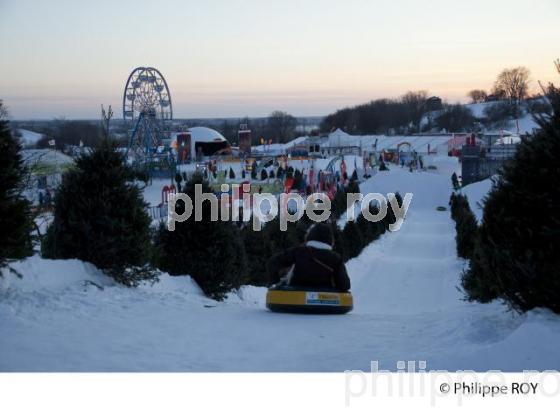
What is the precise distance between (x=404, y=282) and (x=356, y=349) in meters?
12.2

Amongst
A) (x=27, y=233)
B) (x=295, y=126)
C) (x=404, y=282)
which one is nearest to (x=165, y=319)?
(x=27, y=233)

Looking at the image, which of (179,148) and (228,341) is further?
(179,148)

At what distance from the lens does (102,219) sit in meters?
8.97

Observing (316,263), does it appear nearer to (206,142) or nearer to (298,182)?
(298,182)

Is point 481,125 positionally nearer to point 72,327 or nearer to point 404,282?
point 404,282

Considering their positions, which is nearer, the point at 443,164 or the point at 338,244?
the point at 338,244

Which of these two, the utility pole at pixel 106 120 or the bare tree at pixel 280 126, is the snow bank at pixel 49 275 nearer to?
the utility pole at pixel 106 120

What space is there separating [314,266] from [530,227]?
2792mm

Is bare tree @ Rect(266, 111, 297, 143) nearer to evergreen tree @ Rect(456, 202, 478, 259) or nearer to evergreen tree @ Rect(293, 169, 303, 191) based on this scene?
evergreen tree @ Rect(293, 169, 303, 191)

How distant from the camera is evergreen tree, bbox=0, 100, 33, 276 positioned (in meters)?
7.69

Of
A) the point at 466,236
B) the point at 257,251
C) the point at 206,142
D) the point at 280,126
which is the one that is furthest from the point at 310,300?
the point at 280,126

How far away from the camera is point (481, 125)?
79.9 meters

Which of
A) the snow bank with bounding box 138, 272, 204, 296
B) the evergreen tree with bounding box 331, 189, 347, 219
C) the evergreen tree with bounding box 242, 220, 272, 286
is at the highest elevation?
the snow bank with bounding box 138, 272, 204, 296

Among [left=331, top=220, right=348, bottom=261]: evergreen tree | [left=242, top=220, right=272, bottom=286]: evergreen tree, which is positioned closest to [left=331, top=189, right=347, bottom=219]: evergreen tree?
[left=331, top=220, right=348, bottom=261]: evergreen tree
